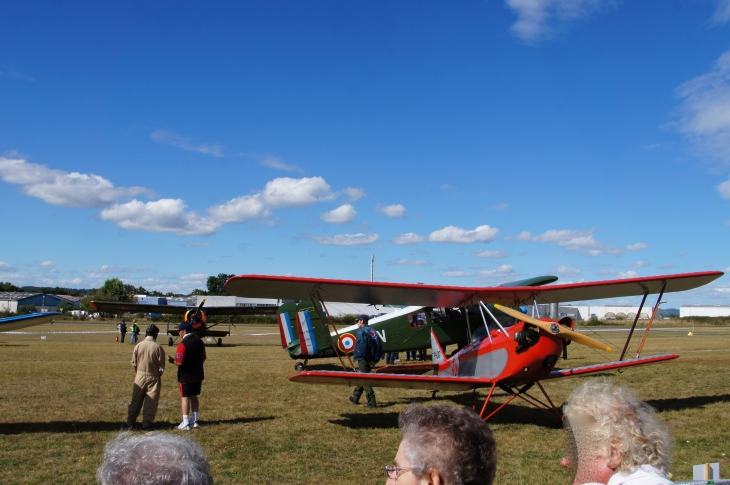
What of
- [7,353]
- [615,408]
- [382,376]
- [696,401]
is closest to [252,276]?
[382,376]

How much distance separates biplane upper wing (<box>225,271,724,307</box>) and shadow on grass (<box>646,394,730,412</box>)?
212 centimetres

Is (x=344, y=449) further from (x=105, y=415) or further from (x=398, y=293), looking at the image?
(x=105, y=415)

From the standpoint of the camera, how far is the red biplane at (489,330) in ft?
27.0

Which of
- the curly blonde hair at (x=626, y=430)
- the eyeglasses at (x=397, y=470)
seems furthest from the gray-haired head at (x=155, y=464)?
the curly blonde hair at (x=626, y=430)

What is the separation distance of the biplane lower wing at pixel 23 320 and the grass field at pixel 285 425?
1.53 m

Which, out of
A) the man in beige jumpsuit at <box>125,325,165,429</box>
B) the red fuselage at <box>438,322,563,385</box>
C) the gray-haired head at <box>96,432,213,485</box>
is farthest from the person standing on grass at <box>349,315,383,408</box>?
Answer: the gray-haired head at <box>96,432,213,485</box>

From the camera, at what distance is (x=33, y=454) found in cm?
694

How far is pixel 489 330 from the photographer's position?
947 cm

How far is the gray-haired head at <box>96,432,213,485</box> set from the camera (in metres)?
1.42

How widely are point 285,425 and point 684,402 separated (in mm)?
→ 7632

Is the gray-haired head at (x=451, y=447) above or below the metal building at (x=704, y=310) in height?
above

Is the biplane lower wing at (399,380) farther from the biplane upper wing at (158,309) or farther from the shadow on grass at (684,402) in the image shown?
the biplane upper wing at (158,309)

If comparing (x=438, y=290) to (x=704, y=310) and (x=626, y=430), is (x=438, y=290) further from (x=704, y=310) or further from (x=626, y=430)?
(x=704, y=310)

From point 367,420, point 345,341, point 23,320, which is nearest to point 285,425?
point 367,420
